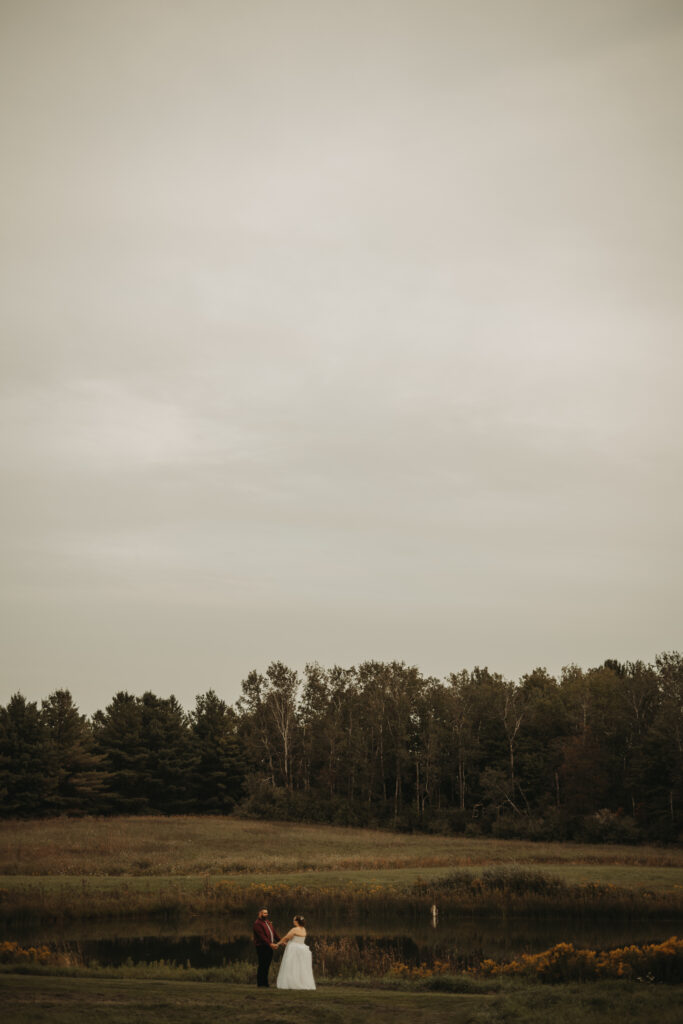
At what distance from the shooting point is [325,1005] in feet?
54.2

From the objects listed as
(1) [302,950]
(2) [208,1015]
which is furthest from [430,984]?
(2) [208,1015]

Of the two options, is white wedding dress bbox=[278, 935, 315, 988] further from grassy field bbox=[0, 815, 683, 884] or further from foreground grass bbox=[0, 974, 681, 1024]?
grassy field bbox=[0, 815, 683, 884]

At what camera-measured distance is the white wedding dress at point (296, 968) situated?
19.1 meters

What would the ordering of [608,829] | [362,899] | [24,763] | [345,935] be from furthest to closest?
[24,763] → [608,829] → [362,899] → [345,935]

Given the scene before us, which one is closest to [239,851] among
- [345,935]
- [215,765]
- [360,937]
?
[345,935]

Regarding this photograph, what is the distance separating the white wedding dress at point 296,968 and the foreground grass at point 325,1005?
507mm

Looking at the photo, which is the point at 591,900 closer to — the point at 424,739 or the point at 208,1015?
the point at 208,1015

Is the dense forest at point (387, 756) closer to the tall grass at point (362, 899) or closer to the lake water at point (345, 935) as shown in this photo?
the tall grass at point (362, 899)

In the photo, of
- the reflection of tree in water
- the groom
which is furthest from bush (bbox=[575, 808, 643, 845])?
the groom

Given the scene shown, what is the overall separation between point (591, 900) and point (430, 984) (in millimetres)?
19740

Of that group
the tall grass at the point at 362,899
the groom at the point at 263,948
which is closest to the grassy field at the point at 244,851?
the tall grass at the point at 362,899

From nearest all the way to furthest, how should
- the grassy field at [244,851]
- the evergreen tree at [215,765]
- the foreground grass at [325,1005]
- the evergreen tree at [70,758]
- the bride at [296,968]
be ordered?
the foreground grass at [325,1005], the bride at [296,968], the grassy field at [244,851], the evergreen tree at [70,758], the evergreen tree at [215,765]

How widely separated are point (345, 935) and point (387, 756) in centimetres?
7169

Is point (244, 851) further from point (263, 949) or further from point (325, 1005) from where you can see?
point (325, 1005)
